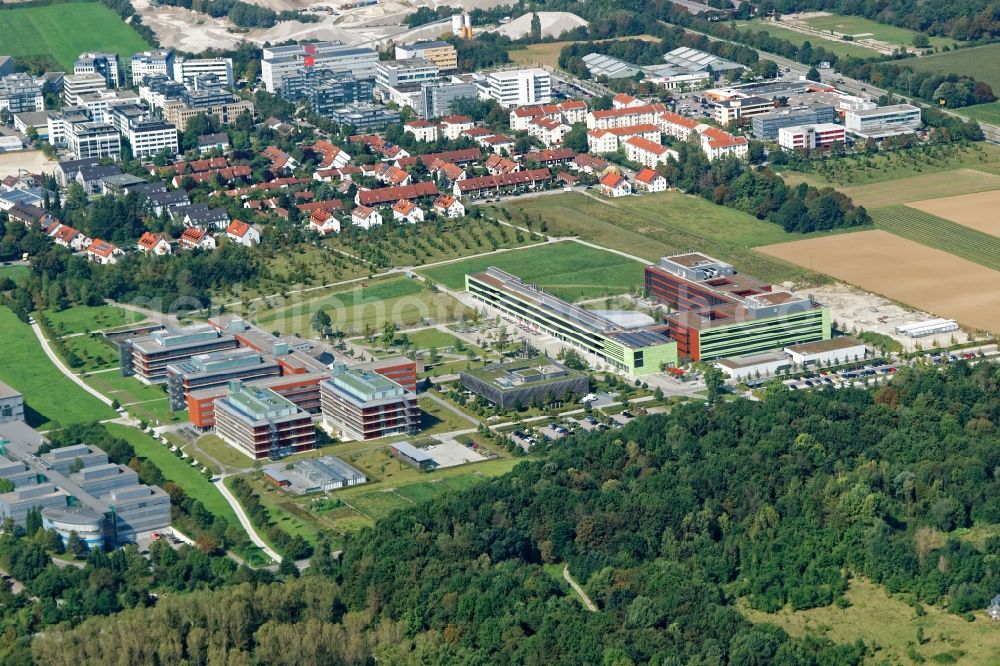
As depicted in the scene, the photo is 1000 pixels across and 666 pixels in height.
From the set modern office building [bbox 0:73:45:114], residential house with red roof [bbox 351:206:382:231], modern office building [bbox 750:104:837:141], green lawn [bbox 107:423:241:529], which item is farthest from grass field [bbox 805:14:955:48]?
green lawn [bbox 107:423:241:529]

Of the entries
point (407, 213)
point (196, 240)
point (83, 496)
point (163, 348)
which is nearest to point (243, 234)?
point (196, 240)

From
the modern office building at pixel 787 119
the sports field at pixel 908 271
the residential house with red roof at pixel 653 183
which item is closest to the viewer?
the sports field at pixel 908 271

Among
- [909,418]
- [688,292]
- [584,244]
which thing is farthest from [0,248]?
[909,418]

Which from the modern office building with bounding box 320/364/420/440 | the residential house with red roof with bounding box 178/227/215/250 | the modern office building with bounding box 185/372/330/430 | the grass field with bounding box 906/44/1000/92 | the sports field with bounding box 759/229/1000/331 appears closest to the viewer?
the modern office building with bounding box 320/364/420/440

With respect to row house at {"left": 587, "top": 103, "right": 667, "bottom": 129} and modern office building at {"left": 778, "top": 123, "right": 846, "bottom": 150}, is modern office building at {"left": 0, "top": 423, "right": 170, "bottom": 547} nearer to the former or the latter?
row house at {"left": 587, "top": 103, "right": 667, "bottom": 129}

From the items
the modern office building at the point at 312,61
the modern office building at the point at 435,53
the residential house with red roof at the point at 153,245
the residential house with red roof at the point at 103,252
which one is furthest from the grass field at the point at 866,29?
the residential house with red roof at the point at 103,252

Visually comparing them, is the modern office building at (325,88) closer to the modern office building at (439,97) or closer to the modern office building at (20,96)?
the modern office building at (439,97)

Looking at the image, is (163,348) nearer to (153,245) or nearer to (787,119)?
(153,245)

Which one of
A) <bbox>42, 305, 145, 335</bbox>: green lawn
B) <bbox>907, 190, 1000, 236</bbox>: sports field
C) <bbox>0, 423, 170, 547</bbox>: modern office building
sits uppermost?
<bbox>0, 423, 170, 547</bbox>: modern office building
